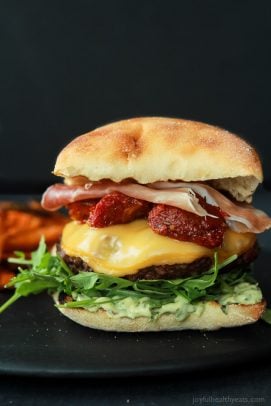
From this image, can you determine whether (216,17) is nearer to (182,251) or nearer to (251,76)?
(251,76)

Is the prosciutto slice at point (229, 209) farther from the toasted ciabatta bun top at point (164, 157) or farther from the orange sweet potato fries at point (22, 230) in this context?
the orange sweet potato fries at point (22, 230)

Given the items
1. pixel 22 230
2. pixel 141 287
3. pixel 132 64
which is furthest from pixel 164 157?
pixel 132 64

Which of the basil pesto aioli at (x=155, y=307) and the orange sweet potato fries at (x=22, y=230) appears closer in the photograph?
the basil pesto aioli at (x=155, y=307)

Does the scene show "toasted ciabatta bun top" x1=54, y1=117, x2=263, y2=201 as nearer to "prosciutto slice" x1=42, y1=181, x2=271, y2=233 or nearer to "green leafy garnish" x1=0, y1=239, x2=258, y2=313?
"prosciutto slice" x1=42, y1=181, x2=271, y2=233

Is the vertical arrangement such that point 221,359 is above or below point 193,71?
below

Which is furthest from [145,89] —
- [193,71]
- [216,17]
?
[216,17]

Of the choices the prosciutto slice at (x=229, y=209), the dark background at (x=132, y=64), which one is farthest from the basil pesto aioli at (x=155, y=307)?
the dark background at (x=132, y=64)
